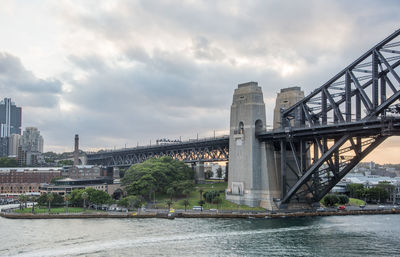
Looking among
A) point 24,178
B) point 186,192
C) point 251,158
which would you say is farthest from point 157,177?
point 24,178

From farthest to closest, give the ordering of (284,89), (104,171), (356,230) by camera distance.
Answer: (104,171) < (284,89) < (356,230)

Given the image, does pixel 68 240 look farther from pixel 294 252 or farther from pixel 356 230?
pixel 356 230

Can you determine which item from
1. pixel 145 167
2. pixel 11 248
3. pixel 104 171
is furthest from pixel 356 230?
pixel 104 171

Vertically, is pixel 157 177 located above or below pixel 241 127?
below

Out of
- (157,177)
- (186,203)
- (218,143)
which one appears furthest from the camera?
(218,143)

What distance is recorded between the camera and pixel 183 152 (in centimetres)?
13512

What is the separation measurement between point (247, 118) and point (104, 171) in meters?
94.0

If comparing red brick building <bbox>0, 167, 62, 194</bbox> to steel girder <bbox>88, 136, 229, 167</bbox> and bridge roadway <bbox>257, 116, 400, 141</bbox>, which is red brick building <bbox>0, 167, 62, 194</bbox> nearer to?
steel girder <bbox>88, 136, 229, 167</bbox>

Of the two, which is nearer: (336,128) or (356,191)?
(336,128)

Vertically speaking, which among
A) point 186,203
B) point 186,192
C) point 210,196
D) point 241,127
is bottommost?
point 186,203

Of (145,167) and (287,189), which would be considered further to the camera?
(145,167)

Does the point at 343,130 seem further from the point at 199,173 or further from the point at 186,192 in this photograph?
the point at 199,173

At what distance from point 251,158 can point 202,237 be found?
104ft

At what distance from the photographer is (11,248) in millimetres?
47781
